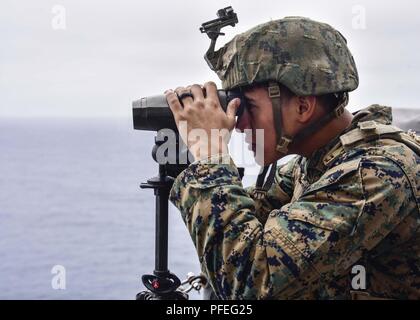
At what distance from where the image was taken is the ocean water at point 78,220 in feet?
28.7

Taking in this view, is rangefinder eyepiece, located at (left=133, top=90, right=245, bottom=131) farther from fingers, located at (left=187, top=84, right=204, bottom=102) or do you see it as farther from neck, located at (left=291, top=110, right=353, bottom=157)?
neck, located at (left=291, top=110, right=353, bottom=157)

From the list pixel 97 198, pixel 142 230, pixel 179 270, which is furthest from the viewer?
pixel 97 198

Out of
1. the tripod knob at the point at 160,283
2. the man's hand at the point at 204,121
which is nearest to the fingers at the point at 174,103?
the man's hand at the point at 204,121

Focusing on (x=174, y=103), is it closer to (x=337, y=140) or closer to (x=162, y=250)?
(x=337, y=140)

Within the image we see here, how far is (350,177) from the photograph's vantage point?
4.57ft

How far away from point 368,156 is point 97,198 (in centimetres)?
1485

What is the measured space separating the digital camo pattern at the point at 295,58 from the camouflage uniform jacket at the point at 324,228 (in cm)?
15

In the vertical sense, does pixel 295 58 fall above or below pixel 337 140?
above

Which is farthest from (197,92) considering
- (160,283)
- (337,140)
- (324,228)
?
(160,283)

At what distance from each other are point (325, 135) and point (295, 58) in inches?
8.0

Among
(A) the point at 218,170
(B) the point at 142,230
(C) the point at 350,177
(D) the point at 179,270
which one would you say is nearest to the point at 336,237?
(C) the point at 350,177

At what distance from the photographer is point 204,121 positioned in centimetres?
152

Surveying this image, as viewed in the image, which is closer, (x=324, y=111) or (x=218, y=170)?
(x=218, y=170)
